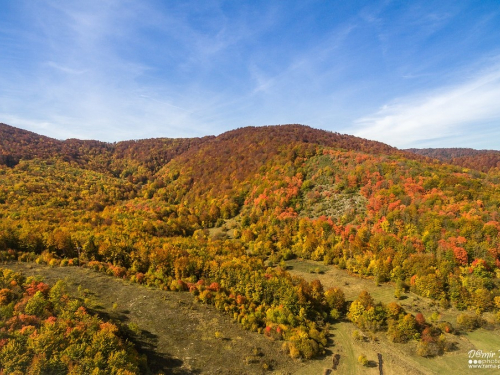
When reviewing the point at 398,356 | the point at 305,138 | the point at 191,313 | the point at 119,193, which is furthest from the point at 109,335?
the point at 305,138

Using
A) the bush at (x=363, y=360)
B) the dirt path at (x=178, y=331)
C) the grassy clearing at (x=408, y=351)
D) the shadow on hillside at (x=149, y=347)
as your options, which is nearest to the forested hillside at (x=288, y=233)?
the grassy clearing at (x=408, y=351)

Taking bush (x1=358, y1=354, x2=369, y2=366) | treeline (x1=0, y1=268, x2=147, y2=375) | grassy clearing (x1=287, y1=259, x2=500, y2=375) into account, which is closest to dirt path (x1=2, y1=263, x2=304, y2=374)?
treeline (x1=0, y1=268, x2=147, y2=375)

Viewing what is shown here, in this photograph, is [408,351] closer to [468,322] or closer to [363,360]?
[363,360]

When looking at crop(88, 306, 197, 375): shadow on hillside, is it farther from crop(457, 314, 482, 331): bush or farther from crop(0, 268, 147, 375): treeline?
crop(457, 314, 482, 331): bush

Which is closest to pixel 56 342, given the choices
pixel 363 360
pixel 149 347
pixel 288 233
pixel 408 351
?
pixel 149 347

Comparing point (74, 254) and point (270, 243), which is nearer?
point (74, 254)

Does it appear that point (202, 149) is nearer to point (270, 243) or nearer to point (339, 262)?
point (270, 243)
